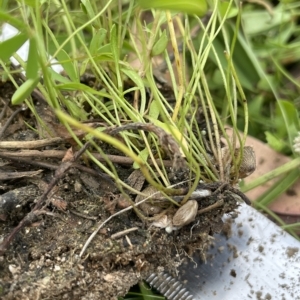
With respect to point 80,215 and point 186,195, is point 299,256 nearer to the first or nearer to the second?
point 186,195

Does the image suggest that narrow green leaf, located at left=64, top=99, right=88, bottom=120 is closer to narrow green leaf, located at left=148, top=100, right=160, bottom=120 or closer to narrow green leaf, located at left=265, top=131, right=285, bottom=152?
narrow green leaf, located at left=148, top=100, right=160, bottom=120

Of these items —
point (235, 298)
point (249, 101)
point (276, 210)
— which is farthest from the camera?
point (249, 101)

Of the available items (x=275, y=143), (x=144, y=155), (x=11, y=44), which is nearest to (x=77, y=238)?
(x=144, y=155)

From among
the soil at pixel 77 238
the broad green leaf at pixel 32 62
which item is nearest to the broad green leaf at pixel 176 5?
the broad green leaf at pixel 32 62

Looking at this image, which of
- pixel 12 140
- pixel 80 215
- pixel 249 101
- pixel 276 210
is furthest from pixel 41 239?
pixel 249 101

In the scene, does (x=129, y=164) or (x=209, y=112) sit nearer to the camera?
(x=129, y=164)

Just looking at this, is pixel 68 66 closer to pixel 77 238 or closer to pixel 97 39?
pixel 97 39
